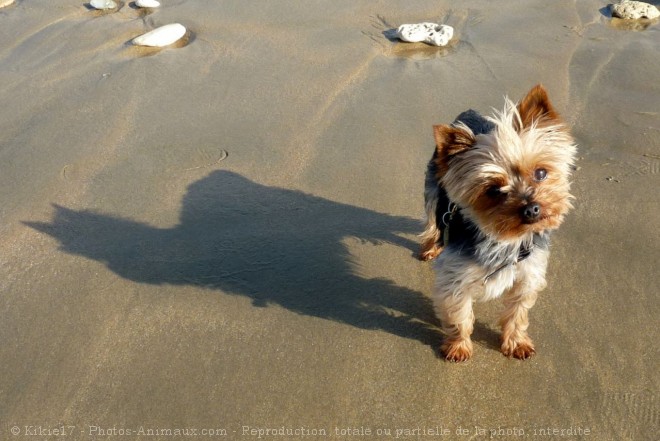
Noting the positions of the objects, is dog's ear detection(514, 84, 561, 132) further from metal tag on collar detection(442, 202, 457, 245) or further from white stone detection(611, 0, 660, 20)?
white stone detection(611, 0, 660, 20)

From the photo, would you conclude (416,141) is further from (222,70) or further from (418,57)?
(222,70)

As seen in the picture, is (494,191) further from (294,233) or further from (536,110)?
(294,233)

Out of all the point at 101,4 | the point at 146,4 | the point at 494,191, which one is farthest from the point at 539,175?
the point at 101,4

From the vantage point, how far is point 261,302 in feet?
13.3

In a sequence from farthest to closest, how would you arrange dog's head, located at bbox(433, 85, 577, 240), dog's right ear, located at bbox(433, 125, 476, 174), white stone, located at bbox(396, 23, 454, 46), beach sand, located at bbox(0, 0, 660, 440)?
white stone, located at bbox(396, 23, 454, 46)
beach sand, located at bbox(0, 0, 660, 440)
dog's right ear, located at bbox(433, 125, 476, 174)
dog's head, located at bbox(433, 85, 577, 240)

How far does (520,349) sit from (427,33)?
4819 mm

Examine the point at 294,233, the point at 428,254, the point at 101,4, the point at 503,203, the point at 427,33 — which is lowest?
the point at 428,254

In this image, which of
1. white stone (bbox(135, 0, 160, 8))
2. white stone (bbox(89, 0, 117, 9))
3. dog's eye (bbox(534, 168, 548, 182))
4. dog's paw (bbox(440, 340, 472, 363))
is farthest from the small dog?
white stone (bbox(89, 0, 117, 9))

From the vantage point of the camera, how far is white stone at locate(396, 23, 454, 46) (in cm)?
690

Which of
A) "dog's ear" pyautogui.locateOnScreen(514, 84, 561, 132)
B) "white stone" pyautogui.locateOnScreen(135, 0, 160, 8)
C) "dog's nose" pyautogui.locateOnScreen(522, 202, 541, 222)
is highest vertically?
"dog's ear" pyautogui.locateOnScreen(514, 84, 561, 132)

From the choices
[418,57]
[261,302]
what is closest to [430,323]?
[261,302]

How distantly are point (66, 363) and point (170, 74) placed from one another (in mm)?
4119

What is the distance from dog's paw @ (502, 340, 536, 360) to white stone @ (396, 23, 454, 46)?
462 cm

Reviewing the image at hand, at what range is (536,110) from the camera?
120 inches
